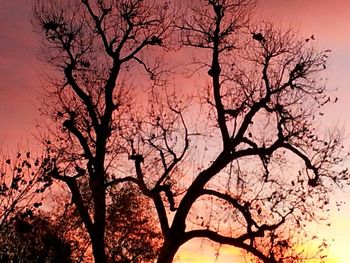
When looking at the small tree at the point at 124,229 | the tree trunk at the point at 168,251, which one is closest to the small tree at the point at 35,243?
the small tree at the point at 124,229

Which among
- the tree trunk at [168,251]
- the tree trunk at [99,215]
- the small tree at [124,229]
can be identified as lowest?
the tree trunk at [168,251]

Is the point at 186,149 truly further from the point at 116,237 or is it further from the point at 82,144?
the point at 116,237

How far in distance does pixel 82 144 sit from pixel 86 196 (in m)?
13.1

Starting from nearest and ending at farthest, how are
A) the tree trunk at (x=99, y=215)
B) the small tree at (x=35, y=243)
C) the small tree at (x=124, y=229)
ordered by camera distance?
1. the tree trunk at (x=99, y=215)
2. the small tree at (x=35, y=243)
3. the small tree at (x=124, y=229)

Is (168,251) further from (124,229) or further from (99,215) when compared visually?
(124,229)

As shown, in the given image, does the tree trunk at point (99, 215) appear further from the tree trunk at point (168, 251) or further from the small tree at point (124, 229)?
the small tree at point (124, 229)

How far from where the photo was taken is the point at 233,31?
31.3 metres

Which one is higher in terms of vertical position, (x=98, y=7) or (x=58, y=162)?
(x=98, y=7)

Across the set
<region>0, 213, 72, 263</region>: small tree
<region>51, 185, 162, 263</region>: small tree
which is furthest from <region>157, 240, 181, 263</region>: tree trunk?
<region>51, 185, 162, 263</region>: small tree

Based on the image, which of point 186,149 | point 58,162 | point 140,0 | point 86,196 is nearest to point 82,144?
point 58,162

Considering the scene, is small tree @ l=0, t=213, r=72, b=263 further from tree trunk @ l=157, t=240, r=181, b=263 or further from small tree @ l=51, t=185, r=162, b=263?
tree trunk @ l=157, t=240, r=181, b=263

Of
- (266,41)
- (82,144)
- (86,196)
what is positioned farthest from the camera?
(86,196)

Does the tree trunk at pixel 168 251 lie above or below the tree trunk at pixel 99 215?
below

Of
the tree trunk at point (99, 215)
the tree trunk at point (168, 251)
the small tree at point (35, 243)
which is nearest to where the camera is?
the tree trunk at point (168, 251)
